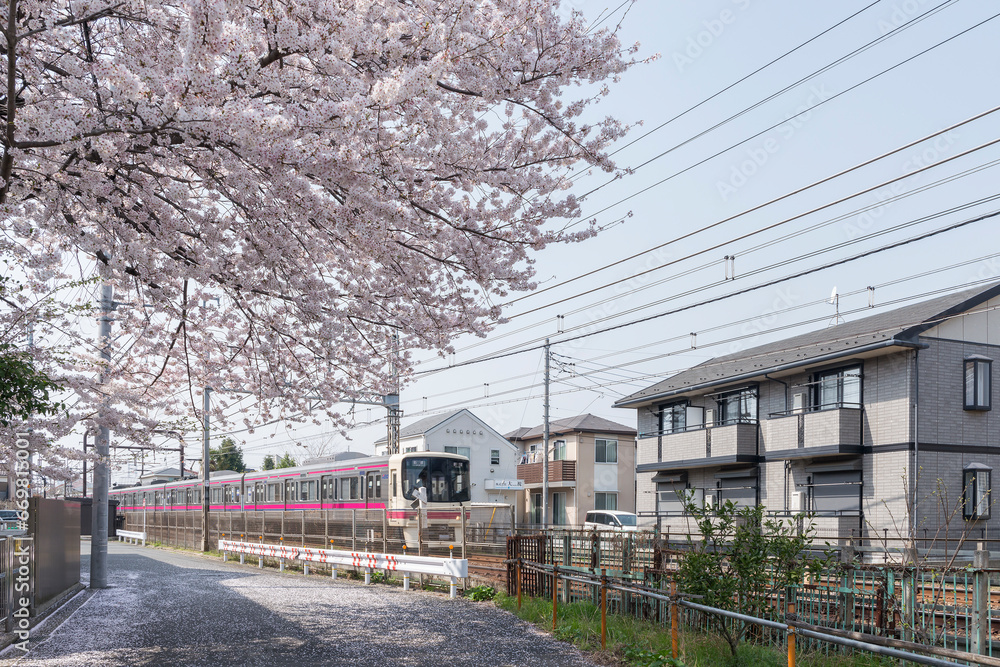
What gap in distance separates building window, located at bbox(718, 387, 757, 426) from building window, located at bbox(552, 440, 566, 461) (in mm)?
14760

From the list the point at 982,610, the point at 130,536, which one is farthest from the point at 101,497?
the point at 130,536

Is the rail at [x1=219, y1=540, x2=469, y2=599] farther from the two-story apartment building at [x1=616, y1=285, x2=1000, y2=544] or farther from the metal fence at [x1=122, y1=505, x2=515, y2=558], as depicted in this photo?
the two-story apartment building at [x1=616, y1=285, x2=1000, y2=544]

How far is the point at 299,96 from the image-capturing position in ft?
21.9

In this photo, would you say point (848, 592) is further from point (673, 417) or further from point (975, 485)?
point (673, 417)

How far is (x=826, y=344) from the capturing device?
2375cm

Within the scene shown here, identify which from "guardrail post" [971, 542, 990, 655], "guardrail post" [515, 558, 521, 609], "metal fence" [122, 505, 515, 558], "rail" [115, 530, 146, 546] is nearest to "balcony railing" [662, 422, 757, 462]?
"metal fence" [122, 505, 515, 558]

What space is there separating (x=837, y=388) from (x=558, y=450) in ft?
67.3

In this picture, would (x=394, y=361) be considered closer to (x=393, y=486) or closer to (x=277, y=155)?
(x=277, y=155)

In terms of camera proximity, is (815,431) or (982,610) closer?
(982,610)

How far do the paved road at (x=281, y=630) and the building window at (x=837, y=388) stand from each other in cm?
1360

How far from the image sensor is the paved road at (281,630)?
379 inches

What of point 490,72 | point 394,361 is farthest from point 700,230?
point 490,72

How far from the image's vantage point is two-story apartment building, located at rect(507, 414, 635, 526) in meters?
40.3

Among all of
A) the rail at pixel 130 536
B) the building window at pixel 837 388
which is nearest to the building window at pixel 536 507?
the rail at pixel 130 536
